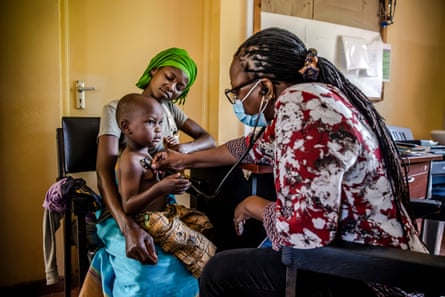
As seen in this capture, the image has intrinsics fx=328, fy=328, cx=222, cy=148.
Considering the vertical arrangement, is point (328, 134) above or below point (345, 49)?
below

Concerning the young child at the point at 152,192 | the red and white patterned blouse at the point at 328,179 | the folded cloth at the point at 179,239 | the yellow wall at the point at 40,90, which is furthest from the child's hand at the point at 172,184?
the yellow wall at the point at 40,90

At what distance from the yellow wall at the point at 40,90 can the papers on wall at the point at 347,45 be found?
0.37 meters

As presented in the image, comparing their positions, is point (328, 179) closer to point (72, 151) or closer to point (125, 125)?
point (125, 125)

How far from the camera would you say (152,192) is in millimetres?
1104

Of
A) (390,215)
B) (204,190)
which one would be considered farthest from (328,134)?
(204,190)

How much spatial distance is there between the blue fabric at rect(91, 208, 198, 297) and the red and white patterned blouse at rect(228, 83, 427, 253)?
480 millimetres

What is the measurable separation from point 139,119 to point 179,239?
17.5 inches

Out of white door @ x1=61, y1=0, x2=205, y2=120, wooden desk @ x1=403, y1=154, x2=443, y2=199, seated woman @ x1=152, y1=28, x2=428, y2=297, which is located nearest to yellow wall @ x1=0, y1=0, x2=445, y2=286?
white door @ x1=61, y1=0, x2=205, y2=120

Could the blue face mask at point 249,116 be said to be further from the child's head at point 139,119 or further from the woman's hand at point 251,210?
the child's head at point 139,119

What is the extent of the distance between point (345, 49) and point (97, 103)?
5.42 feet

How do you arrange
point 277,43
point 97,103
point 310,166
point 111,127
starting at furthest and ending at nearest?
point 97,103
point 111,127
point 277,43
point 310,166

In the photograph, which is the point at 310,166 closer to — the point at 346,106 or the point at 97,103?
the point at 346,106

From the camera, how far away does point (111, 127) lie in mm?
1292

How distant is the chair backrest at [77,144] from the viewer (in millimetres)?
1416
